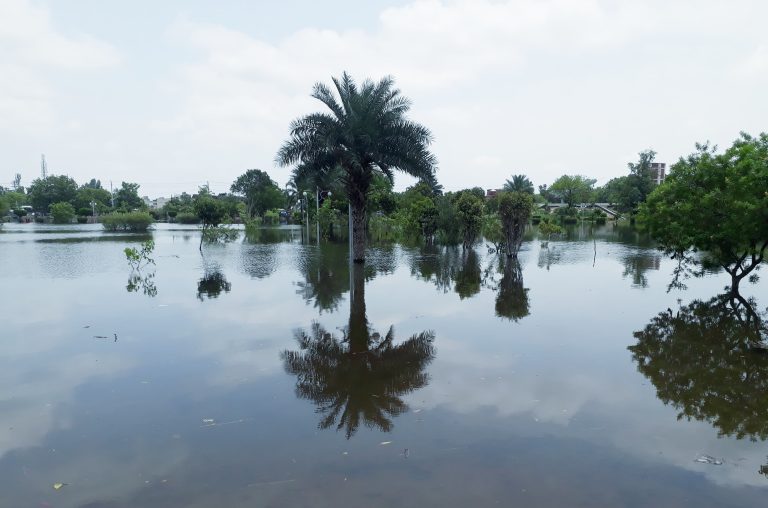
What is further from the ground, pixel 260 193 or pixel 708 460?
pixel 260 193

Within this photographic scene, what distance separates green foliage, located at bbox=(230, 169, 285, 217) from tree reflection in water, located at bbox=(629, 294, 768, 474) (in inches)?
2691

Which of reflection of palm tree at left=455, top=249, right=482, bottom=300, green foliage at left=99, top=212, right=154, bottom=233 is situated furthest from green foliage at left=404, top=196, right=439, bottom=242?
green foliage at left=99, top=212, right=154, bottom=233

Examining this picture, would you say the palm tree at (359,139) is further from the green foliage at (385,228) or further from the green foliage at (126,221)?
the green foliage at (126,221)

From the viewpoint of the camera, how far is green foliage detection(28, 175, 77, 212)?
8388 cm

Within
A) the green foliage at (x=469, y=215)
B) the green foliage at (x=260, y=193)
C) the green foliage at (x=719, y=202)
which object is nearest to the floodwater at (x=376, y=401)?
the green foliage at (x=719, y=202)

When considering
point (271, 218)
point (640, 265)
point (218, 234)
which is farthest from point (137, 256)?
point (271, 218)

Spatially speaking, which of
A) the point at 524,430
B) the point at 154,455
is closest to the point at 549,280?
the point at 524,430

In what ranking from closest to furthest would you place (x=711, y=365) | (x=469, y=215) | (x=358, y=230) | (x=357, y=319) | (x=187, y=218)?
(x=711, y=365) → (x=357, y=319) → (x=358, y=230) → (x=469, y=215) → (x=187, y=218)

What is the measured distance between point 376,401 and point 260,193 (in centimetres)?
7146

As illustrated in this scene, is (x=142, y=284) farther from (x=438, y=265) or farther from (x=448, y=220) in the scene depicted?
(x=448, y=220)

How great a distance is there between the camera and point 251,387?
729 cm

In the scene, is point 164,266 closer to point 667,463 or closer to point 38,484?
point 38,484

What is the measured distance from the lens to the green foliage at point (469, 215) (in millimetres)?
27344

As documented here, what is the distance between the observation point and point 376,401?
6891 mm
